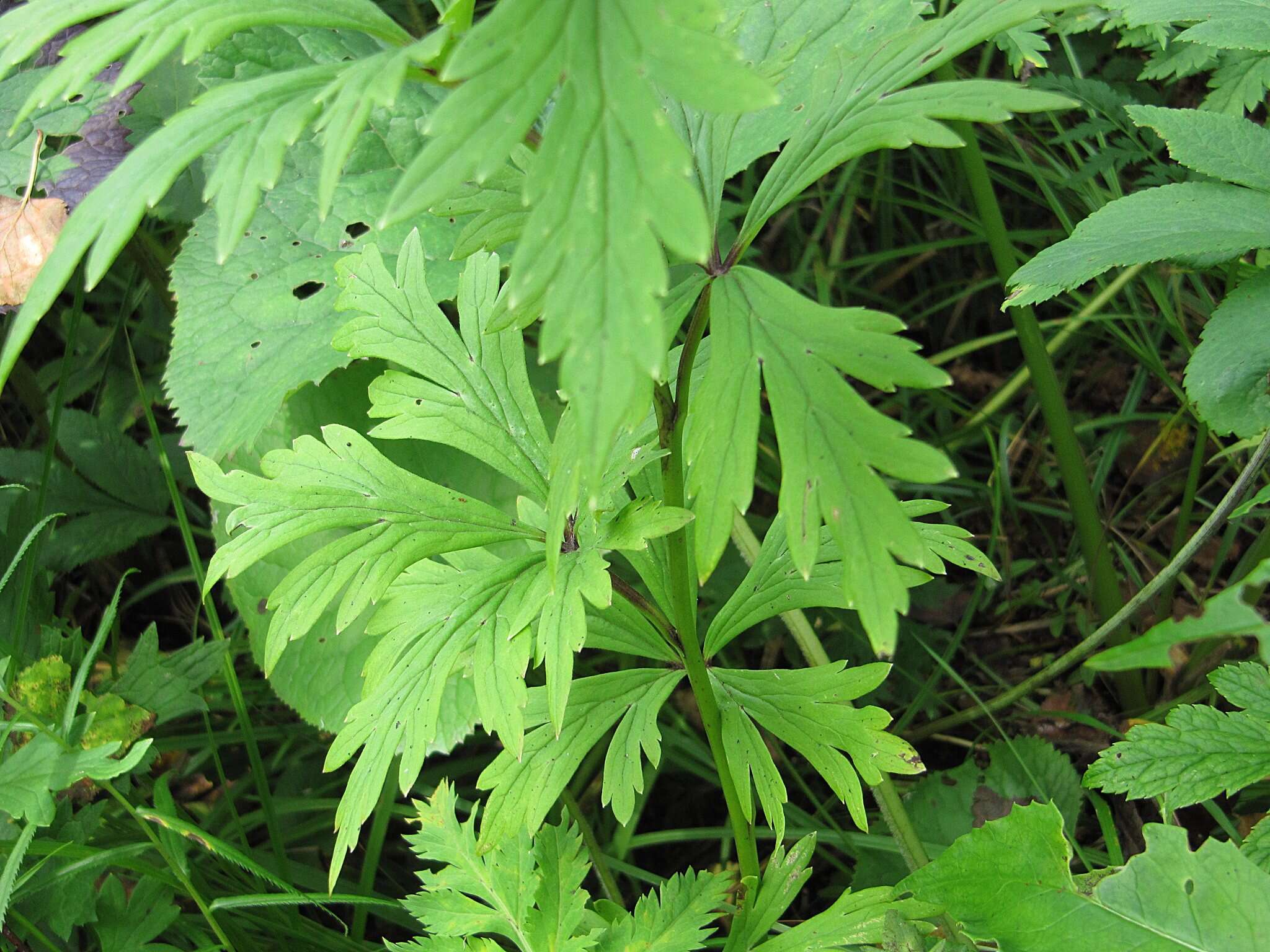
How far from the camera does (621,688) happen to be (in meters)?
1.20

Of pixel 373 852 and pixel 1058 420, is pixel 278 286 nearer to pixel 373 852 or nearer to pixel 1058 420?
pixel 373 852

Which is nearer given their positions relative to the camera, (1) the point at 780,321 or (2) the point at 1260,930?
(1) the point at 780,321

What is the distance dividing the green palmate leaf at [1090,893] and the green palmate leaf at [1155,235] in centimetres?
63

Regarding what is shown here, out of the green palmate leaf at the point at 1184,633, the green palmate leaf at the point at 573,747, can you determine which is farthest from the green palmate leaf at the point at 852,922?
the green palmate leaf at the point at 1184,633

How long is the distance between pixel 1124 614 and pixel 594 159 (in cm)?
116

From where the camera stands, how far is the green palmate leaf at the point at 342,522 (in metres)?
1.09

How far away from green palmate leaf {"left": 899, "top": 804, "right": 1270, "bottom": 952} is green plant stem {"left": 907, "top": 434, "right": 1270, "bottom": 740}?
472mm

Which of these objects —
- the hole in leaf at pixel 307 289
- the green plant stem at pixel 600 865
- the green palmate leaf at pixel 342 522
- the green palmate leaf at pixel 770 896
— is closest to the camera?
the green palmate leaf at pixel 342 522

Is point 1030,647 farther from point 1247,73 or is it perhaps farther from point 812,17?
point 812,17

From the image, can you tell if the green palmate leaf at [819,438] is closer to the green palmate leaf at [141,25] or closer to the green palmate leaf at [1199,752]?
the green palmate leaf at [141,25]

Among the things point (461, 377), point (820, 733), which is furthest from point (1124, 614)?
point (461, 377)

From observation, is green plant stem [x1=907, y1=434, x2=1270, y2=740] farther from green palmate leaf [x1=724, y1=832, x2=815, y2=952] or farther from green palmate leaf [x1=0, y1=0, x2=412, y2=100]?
green palmate leaf [x1=0, y1=0, x2=412, y2=100]

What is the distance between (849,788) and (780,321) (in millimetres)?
575

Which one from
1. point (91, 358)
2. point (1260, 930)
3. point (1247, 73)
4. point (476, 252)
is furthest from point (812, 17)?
point (91, 358)
